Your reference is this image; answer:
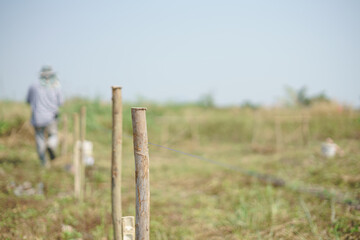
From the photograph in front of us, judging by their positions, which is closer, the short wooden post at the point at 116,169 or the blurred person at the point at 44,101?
the short wooden post at the point at 116,169

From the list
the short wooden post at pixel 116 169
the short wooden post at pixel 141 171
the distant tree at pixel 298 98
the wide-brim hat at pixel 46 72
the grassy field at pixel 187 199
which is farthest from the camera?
the distant tree at pixel 298 98

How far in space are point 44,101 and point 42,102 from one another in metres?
Answer: 0.03

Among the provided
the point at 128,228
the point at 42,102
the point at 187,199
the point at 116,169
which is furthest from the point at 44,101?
the point at 128,228

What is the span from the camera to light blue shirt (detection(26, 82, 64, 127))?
16.2ft

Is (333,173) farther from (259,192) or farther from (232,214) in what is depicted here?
(232,214)

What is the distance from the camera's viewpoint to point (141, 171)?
181cm

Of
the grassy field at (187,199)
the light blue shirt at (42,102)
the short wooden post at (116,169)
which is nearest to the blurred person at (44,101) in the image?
the light blue shirt at (42,102)

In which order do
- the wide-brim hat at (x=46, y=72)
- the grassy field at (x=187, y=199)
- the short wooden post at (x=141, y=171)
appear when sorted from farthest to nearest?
the wide-brim hat at (x=46, y=72)
the grassy field at (x=187, y=199)
the short wooden post at (x=141, y=171)

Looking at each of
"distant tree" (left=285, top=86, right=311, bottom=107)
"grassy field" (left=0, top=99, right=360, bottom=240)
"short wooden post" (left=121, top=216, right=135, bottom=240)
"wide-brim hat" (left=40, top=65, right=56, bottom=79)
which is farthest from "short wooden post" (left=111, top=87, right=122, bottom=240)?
"distant tree" (left=285, top=86, right=311, bottom=107)

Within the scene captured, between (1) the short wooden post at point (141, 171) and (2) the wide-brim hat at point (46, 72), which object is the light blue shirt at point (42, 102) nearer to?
(2) the wide-brim hat at point (46, 72)

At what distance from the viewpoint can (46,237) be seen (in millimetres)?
2730

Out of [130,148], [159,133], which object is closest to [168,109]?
[159,133]

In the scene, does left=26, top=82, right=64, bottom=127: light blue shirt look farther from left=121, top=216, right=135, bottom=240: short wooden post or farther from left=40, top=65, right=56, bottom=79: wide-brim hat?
left=121, top=216, right=135, bottom=240: short wooden post

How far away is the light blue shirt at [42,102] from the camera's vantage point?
4934 millimetres
